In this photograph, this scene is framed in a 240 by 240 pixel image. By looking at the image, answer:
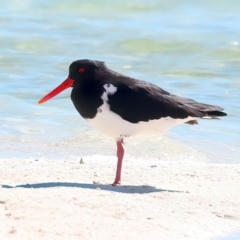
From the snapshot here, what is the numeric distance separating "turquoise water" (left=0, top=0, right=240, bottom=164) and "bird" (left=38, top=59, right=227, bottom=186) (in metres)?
1.56

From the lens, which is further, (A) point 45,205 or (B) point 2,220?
(A) point 45,205

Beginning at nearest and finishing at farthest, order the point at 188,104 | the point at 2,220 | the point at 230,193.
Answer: the point at 2,220 → the point at 230,193 → the point at 188,104

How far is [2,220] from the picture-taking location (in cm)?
545

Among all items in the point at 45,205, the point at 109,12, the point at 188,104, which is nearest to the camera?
the point at 45,205

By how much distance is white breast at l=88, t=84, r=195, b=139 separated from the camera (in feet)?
23.5

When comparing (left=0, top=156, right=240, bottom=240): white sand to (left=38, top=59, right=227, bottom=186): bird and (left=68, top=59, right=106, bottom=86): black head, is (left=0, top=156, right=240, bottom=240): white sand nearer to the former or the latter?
(left=38, top=59, right=227, bottom=186): bird

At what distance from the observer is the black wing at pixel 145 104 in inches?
283

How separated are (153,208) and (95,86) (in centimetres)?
155

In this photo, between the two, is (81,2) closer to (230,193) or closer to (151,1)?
(151,1)

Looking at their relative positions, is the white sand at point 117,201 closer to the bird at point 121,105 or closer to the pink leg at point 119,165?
the pink leg at point 119,165

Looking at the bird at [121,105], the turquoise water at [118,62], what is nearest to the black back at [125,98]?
the bird at [121,105]

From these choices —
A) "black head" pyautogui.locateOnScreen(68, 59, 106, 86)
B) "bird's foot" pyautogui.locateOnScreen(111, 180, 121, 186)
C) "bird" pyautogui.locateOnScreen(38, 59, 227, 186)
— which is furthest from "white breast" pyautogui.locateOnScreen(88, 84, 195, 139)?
"bird's foot" pyautogui.locateOnScreen(111, 180, 121, 186)

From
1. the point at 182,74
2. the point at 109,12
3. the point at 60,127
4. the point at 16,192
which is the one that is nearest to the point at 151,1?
the point at 109,12

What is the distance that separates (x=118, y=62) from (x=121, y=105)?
9159 mm
